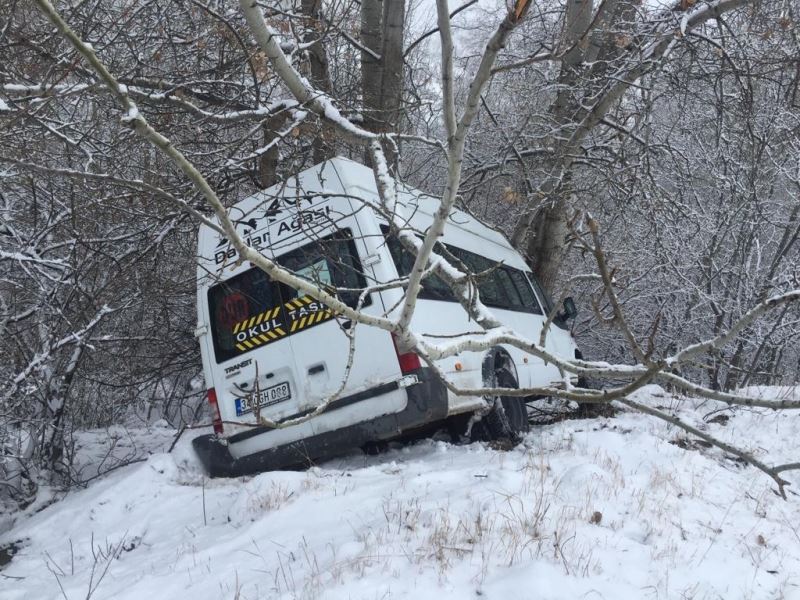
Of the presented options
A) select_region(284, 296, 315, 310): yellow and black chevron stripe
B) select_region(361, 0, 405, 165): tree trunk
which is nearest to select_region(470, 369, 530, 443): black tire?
select_region(284, 296, 315, 310): yellow and black chevron stripe

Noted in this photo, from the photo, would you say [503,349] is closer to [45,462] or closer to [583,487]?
[583,487]

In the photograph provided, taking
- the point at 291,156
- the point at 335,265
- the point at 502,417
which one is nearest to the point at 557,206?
the point at 502,417

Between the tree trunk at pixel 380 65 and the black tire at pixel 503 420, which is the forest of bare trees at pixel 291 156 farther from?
the black tire at pixel 503 420

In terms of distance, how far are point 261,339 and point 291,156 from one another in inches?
79.7

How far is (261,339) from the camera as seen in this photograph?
5.70 metres

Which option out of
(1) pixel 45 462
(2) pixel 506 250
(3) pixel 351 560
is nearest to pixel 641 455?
(3) pixel 351 560

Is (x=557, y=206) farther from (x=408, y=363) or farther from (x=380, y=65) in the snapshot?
(x=408, y=363)

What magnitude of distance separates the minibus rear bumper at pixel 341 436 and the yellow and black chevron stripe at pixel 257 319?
901 millimetres

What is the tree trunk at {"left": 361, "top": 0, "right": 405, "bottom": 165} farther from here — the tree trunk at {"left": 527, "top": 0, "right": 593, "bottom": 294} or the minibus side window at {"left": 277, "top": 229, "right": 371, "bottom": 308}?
the minibus side window at {"left": 277, "top": 229, "right": 371, "bottom": 308}

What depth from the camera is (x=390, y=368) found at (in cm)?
519

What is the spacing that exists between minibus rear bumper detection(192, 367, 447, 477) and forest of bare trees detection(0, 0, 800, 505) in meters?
1.36

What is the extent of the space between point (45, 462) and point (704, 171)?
1112 cm

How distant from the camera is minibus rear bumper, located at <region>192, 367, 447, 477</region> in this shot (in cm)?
512

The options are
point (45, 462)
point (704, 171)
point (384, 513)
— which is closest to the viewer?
point (384, 513)
